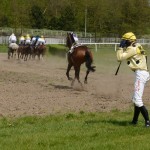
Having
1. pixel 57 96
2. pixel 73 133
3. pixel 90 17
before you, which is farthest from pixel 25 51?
pixel 90 17

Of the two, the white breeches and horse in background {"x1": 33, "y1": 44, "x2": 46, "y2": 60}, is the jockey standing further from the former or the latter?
horse in background {"x1": 33, "y1": 44, "x2": 46, "y2": 60}

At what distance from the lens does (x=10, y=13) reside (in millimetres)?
71312

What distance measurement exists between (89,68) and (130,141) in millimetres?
10364

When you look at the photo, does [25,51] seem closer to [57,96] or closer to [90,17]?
[57,96]

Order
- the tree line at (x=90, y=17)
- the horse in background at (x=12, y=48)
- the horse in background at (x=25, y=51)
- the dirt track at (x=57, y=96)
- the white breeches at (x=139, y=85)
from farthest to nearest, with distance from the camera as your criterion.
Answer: the tree line at (x=90, y=17) → the horse in background at (x=12, y=48) → the horse in background at (x=25, y=51) → the dirt track at (x=57, y=96) → the white breeches at (x=139, y=85)

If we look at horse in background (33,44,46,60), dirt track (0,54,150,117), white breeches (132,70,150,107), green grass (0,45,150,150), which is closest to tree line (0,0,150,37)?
horse in background (33,44,46,60)

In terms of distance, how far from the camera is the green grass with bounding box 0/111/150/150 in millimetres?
7422

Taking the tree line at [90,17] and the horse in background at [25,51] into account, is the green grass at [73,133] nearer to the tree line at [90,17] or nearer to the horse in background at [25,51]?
the horse in background at [25,51]

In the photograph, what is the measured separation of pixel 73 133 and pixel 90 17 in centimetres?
6642

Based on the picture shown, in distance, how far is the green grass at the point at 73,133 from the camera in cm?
742

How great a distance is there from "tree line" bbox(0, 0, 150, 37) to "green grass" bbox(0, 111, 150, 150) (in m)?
56.7

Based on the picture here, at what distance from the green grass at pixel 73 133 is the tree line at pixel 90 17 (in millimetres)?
56655

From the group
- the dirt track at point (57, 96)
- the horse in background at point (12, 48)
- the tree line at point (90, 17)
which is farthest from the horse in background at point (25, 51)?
the tree line at point (90, 17)

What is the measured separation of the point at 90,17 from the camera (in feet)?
243
